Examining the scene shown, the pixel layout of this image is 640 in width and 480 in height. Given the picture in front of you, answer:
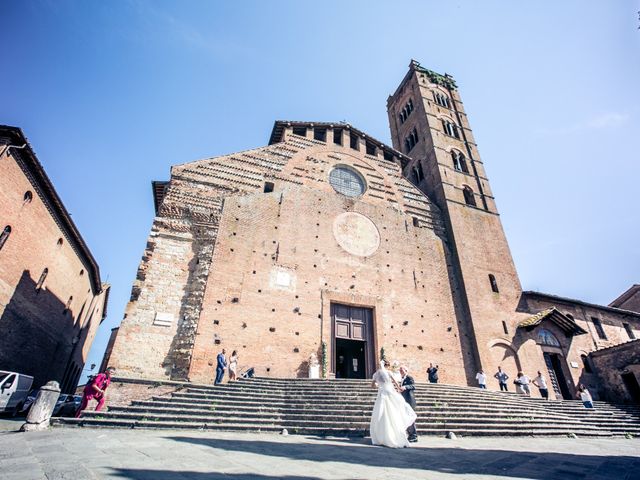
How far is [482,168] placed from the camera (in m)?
23.2

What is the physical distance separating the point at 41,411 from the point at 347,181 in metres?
15.7

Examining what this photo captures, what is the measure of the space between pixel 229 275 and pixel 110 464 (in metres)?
9.93

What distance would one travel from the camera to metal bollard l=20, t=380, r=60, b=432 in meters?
6.52

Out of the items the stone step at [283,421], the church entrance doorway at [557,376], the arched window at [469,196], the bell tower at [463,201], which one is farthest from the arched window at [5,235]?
the church entrance doorway at [557,376]

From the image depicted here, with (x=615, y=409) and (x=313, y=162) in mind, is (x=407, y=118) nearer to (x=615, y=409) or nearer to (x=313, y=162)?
(x=313, y=162)

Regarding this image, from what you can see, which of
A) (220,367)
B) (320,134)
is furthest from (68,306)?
(320,134)

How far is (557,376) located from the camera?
16.7m

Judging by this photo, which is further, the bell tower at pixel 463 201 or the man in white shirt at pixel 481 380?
the bell tower at pixel 463 201

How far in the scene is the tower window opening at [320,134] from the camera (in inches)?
796

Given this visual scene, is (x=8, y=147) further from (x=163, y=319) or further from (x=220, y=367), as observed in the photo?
(x=220, y=367)

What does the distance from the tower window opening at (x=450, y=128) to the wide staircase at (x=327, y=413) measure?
19.4m

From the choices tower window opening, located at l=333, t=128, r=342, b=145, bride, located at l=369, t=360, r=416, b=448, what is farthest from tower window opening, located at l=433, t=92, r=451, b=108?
bride, located at l=369, t=360, r=416, b=448

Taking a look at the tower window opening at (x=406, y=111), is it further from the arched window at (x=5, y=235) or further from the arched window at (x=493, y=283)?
the arched window at (x=5, y=235)

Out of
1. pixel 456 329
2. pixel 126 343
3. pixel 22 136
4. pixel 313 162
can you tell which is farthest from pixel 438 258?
pixel 22 136
